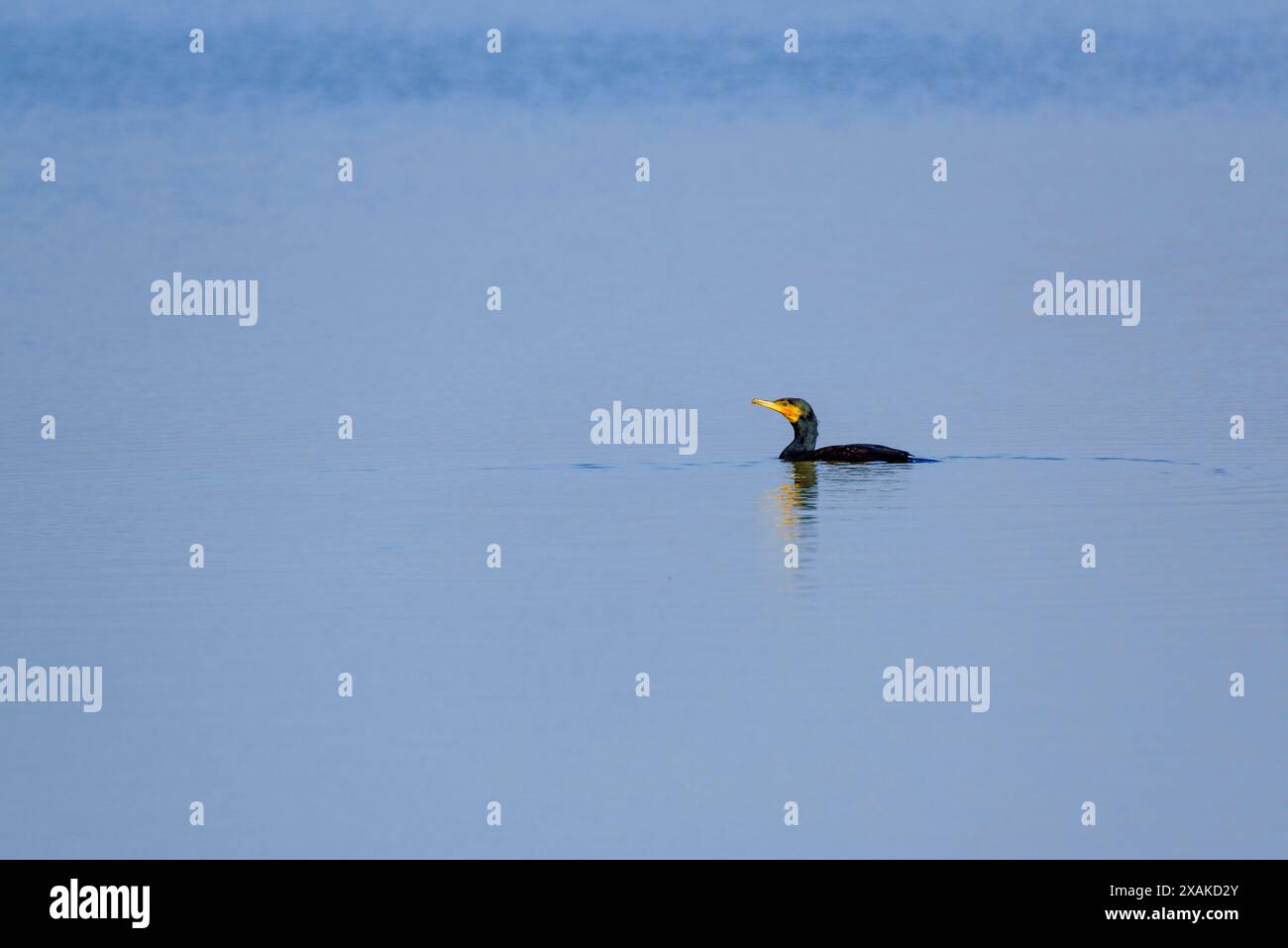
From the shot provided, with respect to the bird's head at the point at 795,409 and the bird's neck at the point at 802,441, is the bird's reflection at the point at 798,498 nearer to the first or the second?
the bird's neck at the point at 802,441

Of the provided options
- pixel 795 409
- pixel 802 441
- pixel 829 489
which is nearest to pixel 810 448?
pixel 802 441

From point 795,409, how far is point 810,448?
1.18 feet

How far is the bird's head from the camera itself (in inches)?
770

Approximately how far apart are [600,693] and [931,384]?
35.5 ft

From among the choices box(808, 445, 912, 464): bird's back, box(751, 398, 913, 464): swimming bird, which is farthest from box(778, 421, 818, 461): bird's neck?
box(808, 445, 912, 464): bird's back

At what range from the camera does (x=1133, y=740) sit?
11164mm

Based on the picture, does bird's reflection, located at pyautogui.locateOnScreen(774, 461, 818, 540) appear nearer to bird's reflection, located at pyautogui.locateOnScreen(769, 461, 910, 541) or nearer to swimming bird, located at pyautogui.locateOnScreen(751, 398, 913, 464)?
bird's reflection, located at pyautogui.locateOnScreen(769, 461, 910, 541)

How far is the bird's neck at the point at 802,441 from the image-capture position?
63.2 ft

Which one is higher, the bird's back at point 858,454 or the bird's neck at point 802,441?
the bird's neck at point 802,441

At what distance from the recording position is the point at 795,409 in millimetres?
19625

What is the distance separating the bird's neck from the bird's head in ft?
0.09

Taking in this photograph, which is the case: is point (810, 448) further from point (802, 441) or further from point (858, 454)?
point (858, 454)

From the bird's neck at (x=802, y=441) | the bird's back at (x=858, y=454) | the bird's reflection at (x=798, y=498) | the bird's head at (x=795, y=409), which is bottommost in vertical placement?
the bird's reflection at (x=798, y=498)

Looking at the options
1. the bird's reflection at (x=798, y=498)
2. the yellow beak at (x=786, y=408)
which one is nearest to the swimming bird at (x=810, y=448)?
the yellow beak at (x=786, y=408)
